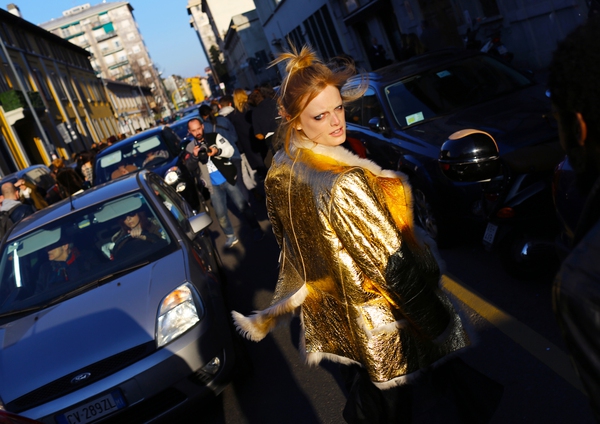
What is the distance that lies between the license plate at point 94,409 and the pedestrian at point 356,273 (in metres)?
1.59

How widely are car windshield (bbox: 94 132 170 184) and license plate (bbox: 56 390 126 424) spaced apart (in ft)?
26.6

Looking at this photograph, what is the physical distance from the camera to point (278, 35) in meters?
44.5

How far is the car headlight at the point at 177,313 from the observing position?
3973mm

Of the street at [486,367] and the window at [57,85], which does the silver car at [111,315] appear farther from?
the window at [57,85]

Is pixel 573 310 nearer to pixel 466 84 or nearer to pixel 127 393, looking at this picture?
pixel 127 393

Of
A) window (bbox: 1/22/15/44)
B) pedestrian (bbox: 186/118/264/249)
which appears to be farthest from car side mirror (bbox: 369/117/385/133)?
window (bbox: 1/22/15/44)

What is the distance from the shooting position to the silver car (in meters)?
3.75

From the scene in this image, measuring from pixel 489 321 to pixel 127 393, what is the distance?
242 centimetres

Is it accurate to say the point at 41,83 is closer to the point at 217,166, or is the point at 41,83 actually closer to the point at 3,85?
the point at 3,85

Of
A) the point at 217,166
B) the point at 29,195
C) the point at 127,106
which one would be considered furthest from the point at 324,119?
the point at 127,106

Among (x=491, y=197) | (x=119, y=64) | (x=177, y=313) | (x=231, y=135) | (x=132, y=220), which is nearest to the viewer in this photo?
(x=177, y=313)

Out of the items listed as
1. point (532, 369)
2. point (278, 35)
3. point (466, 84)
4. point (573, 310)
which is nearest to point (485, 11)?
point (466, 84)

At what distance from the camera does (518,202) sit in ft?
14.6

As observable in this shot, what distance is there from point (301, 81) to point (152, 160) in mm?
9894
